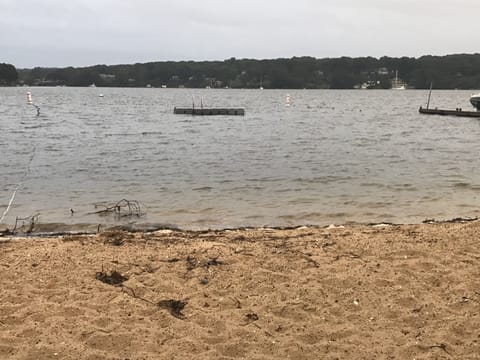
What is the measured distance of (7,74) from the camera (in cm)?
18062

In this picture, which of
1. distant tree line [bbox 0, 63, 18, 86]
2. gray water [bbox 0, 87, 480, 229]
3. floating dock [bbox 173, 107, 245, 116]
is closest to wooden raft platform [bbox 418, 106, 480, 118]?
gray water [bbox 0, 87, 480, 229]

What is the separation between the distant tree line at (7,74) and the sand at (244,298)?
191304 mm

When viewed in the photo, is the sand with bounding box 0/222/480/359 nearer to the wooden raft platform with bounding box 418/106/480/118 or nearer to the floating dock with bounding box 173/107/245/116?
the wooden raft platform with bounding box 418/106/480/118

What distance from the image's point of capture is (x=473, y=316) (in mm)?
5066

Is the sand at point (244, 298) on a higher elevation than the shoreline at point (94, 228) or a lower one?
higher

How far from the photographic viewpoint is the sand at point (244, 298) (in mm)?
4586

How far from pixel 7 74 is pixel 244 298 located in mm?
195578

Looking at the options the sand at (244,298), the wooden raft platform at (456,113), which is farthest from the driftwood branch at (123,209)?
the wooden raft platform at (456,113)

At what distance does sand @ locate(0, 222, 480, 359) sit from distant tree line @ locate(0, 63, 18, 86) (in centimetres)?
19130

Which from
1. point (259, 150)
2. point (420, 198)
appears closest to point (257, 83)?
point (259, 150)

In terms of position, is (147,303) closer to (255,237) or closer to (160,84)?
(255,237)

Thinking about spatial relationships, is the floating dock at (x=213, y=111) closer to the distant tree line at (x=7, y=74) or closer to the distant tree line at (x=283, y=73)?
the distant tree line at (x=283, y=73)

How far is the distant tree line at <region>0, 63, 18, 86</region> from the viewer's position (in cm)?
17965

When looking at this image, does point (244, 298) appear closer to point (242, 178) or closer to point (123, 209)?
point (123, 209)
